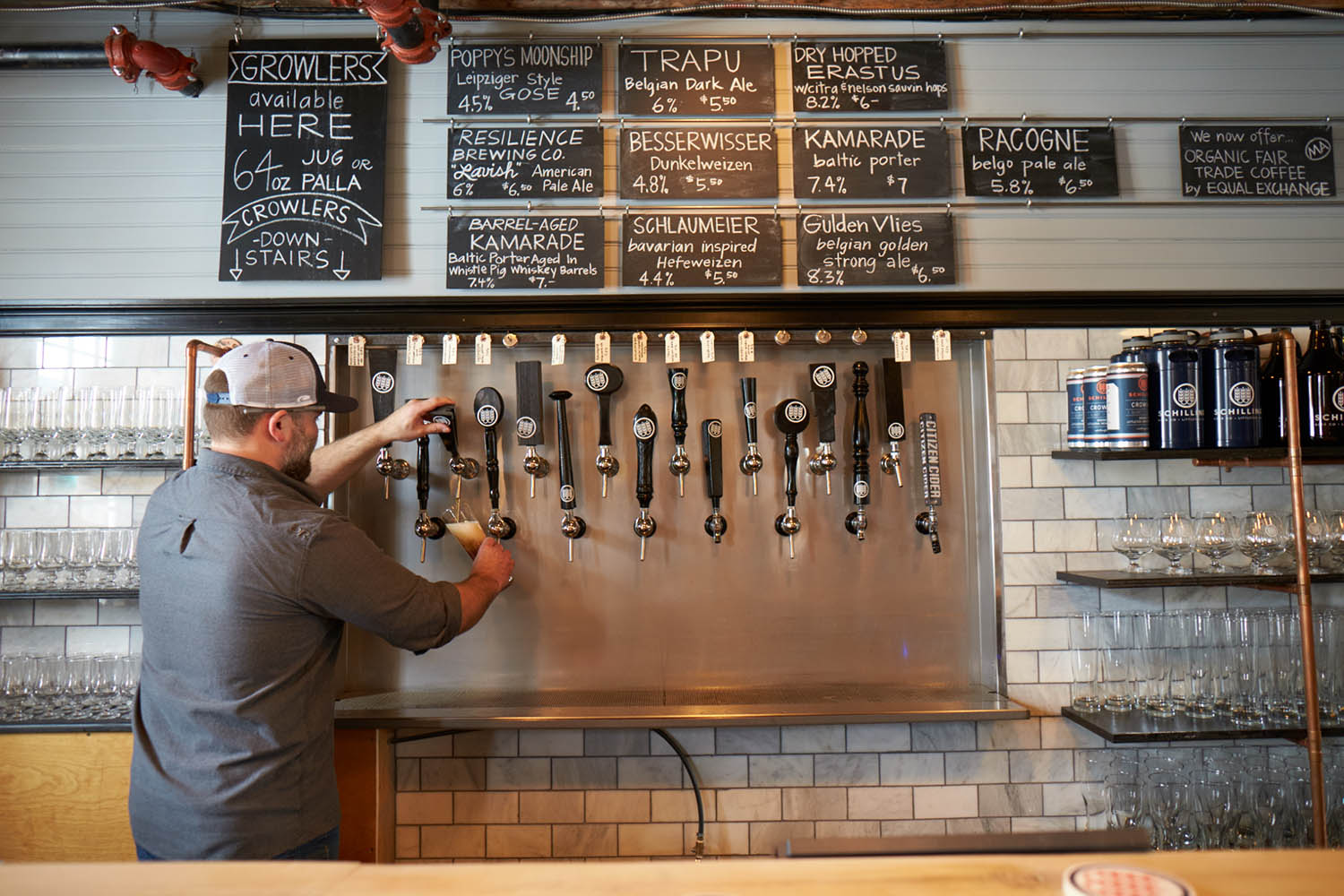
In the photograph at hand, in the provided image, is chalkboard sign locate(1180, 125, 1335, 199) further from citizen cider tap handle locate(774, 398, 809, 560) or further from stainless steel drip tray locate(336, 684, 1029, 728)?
stainless steel drip tray locate(336, 684, 1029, 728)

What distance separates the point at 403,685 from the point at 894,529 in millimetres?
1863

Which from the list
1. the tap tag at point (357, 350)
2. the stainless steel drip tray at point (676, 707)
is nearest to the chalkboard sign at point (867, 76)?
the tap tag at point (357, 350)

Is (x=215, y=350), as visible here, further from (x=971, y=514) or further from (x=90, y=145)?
(x=971, y=514)

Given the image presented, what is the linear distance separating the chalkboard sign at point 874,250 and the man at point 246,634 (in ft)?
5.97

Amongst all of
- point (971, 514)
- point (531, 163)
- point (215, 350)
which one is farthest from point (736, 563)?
point (215, 350)

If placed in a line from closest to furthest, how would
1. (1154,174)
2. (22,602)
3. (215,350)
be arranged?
(215,350)
(22,602)
(1154,174)

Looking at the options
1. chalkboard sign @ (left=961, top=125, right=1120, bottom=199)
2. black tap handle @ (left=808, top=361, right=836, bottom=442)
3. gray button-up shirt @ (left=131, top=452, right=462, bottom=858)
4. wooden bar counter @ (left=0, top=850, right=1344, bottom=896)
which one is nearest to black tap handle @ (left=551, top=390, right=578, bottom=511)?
black tap handle @ (left=808, top=361, right=836, bottom=442)

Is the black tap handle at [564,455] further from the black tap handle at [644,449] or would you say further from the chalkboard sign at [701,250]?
the chalkboard sign at [701,250]

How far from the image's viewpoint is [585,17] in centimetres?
318

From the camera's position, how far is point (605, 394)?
3.02 m

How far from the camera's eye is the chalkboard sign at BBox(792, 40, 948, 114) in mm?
3182

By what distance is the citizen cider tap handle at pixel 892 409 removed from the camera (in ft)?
9.96

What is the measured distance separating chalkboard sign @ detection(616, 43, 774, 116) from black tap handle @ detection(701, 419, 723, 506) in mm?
1163

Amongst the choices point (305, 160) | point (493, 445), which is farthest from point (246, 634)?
point (305, 160)
